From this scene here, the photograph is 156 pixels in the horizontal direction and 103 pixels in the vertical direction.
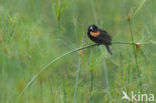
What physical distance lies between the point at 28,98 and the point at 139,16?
110 inches

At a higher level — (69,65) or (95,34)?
(95,34)

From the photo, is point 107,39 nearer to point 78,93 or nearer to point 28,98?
point 78,93

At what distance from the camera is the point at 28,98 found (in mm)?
3836

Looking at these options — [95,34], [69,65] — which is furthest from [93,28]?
[69,65]

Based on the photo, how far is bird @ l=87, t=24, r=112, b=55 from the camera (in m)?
3.59

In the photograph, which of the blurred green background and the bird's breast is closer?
the blurred green background

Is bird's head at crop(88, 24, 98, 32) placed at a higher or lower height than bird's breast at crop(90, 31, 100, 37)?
higher

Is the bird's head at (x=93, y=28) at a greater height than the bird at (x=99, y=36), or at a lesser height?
greater

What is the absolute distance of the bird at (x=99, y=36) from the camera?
3592mm

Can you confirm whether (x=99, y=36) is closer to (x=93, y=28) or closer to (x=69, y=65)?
(x=93, y=28)

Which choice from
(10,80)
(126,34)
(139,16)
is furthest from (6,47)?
(139,16)

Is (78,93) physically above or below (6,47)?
below

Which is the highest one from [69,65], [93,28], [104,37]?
[93,28]

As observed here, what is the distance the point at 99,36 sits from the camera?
3.65 m
